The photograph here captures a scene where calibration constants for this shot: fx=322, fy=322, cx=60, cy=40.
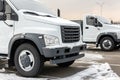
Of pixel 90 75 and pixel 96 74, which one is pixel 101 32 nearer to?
pixel 96 74

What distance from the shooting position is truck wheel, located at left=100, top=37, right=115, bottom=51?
17.3 m

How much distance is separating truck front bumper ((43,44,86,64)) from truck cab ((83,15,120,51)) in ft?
26.4

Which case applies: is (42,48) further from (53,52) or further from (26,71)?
(26,71)

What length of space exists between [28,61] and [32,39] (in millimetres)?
610

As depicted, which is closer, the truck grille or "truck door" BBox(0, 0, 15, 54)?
the truck grille

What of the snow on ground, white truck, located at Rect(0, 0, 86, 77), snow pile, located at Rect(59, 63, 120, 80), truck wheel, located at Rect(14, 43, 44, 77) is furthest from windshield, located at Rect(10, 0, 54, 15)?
snow pile, located at Rect(59, 63, 120, 80)

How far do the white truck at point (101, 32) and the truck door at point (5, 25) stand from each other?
9179 millimetres

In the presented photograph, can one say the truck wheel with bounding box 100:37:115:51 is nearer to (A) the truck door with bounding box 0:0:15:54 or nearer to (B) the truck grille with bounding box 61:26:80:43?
(B) the truck grille with bounding box 61:26:80:43

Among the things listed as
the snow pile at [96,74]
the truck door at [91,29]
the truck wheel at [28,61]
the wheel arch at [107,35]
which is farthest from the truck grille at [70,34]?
the truck door at [91,29]

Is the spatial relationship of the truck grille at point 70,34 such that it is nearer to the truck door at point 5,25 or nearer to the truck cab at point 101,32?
the truck door at point 5,25

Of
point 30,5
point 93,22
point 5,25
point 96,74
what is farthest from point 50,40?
point 93,22

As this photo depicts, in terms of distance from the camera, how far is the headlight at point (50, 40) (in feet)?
27.4

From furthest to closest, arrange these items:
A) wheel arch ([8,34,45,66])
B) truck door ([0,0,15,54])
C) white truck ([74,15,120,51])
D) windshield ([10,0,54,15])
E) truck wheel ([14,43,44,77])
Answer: white truck ([74,15,120,51]), windshield ([10,0,54,15]), truck door ([0,0,15,54]), truck wheel ([14,43,44,77]), wheel arch ([8,34,45,66])

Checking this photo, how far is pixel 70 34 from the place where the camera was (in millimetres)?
9070
